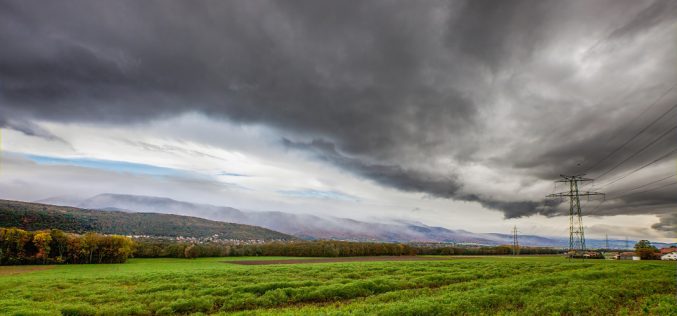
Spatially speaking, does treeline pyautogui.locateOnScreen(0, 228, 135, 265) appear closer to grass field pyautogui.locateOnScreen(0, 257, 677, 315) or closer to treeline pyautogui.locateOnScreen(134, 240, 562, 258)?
treeline pyautogui.locateOnScreen(134, 240, 562, 258)

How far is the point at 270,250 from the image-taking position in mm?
147375

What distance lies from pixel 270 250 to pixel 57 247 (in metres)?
73.7

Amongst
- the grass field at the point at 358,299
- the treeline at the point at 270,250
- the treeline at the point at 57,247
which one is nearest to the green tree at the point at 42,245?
the treeline at the point at 57,247

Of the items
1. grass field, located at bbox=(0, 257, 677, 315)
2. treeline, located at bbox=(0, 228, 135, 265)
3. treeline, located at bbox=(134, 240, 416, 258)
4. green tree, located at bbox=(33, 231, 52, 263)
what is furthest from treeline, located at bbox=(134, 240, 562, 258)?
grass field, located at bbox=(0, 257, 677, 315)

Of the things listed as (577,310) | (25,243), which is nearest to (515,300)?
Answer: (577,310)

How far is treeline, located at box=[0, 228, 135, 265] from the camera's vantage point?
93062 mm

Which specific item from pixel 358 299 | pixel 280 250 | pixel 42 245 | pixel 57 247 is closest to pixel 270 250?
pixel 280 250

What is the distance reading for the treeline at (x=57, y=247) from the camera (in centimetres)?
9306

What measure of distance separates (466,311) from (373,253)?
137 meters


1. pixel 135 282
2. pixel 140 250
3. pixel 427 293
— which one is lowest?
pixel 140 250

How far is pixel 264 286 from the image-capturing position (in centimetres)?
3228

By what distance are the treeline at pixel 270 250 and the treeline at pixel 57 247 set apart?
66.2 feet

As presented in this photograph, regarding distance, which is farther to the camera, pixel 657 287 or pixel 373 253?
pixel 373 253

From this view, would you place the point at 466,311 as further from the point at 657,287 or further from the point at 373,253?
the point at 373,253
